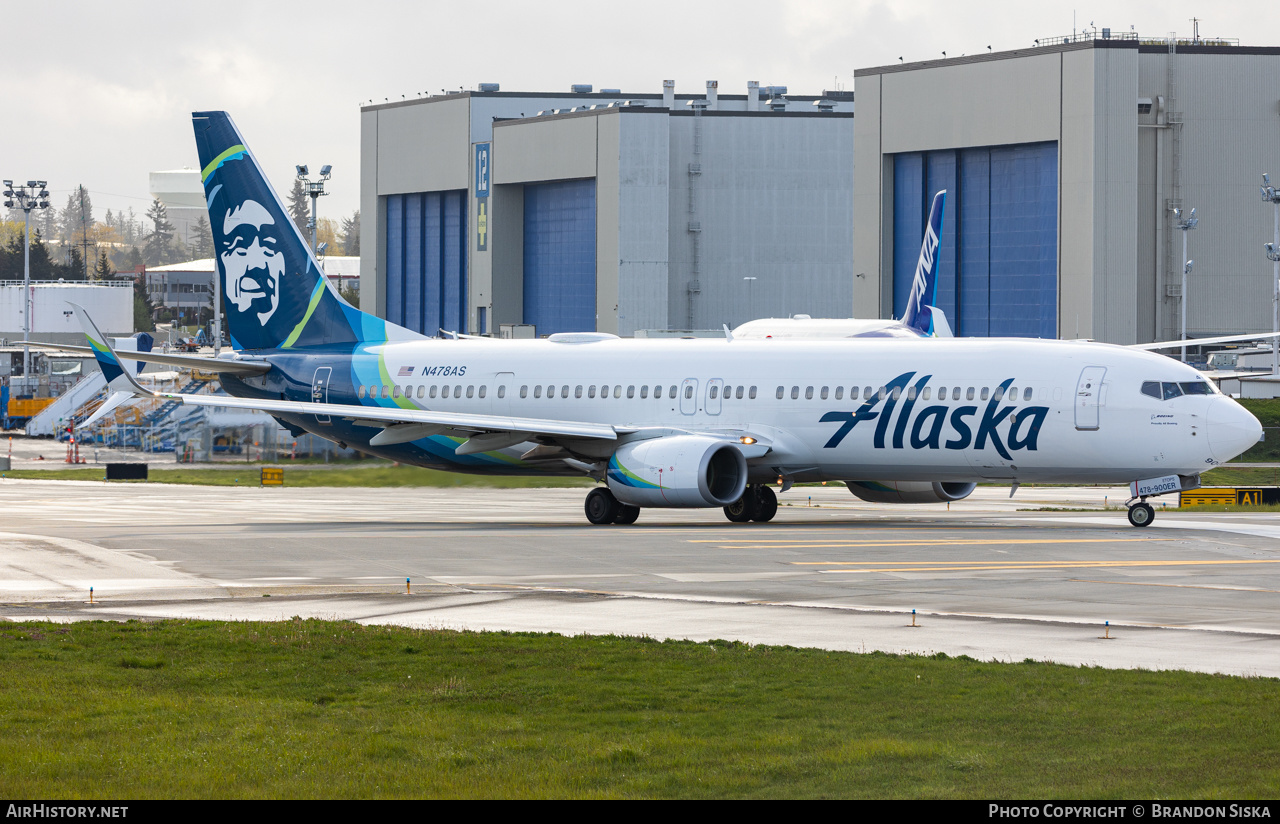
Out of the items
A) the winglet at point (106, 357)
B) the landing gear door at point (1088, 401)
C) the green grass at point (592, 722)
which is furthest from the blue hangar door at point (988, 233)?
the green grass at point (592, 722)

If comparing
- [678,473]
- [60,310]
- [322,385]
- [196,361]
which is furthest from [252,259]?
[60,310]

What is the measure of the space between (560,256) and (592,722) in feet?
353

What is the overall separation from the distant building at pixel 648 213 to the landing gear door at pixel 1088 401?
262ft

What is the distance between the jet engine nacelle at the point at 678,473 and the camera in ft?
116

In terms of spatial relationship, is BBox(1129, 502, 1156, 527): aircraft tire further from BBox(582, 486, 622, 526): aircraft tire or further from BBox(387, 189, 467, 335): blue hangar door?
BBox(387, 189, 467, 335): blue hangar door

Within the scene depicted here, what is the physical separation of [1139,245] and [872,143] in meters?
17.2

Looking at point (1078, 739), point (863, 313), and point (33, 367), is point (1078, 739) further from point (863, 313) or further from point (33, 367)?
point (33, 367)

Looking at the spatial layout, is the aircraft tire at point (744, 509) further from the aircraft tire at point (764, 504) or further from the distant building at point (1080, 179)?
the distant building at point (1080, 179)

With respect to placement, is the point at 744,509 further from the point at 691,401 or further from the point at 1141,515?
the point at 1141,515

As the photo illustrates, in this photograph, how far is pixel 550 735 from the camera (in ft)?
42.5

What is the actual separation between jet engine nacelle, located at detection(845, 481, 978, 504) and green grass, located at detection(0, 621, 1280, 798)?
22.6m

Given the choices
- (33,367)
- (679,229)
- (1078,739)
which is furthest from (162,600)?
(33,367)

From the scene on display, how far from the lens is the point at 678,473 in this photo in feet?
117

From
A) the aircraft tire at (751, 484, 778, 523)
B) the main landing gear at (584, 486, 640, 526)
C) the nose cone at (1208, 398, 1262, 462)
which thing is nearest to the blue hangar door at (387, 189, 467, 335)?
the aircraft tire at (751, 484, 778, 523)
